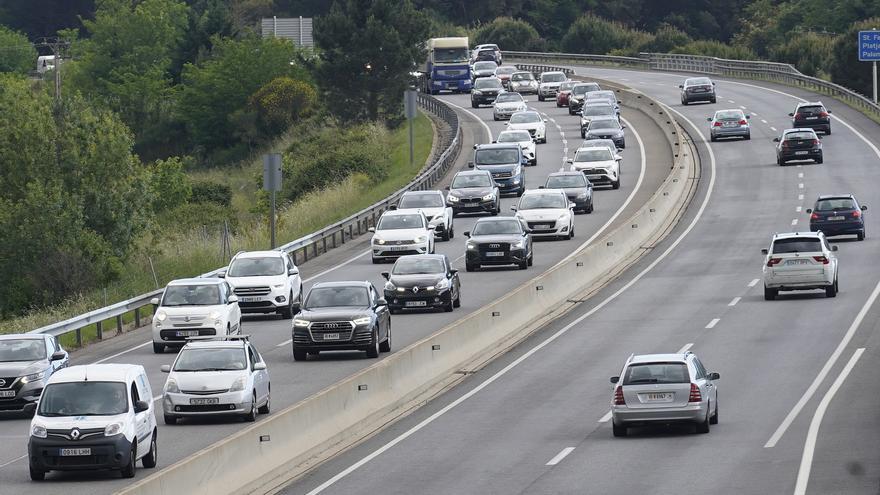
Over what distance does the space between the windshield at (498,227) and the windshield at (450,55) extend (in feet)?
205

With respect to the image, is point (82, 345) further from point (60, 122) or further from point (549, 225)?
point (60, 122)

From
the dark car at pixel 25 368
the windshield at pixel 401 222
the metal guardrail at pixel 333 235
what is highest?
the dark car at pixel 25 368

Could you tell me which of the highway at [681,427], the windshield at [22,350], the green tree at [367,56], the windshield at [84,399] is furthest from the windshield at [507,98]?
the windshield at [84,399]

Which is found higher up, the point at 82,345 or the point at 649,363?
the point at 649,363

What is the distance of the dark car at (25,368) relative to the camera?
28.6m

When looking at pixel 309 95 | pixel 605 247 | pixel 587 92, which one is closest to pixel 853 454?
pixel 605 247

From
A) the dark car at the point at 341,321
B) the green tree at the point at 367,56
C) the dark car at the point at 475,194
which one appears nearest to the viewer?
the dark car at the point at 341,321

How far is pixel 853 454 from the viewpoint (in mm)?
22891

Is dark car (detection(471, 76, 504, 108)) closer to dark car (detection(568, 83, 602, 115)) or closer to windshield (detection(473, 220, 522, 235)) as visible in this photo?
dark car (detection(568, 83, 602, 115))

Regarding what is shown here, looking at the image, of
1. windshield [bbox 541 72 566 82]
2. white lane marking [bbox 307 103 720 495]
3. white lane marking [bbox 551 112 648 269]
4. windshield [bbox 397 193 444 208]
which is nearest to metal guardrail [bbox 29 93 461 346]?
windshield [bbox 397 193 444 208]

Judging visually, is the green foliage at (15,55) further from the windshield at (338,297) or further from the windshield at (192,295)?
the windshield at (338,297)

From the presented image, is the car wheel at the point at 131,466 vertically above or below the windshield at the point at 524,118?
above

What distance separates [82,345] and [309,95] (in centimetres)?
8264

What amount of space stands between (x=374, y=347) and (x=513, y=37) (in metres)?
126
